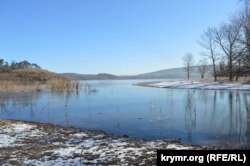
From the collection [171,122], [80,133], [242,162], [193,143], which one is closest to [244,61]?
[171,122]

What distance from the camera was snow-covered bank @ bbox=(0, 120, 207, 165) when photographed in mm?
8672

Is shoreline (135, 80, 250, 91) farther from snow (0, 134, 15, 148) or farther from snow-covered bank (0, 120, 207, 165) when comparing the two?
snow (0, 134, 15, 148)

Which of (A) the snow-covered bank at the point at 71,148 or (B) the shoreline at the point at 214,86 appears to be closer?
(A) the snow-covered bank at the point at 71,148

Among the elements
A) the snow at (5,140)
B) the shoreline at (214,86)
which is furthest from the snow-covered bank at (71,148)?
the shoreline at (214,86)

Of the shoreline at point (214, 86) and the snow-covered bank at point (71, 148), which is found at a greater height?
the shoreline at point (214, 86)

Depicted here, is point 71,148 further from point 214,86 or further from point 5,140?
point 214,86

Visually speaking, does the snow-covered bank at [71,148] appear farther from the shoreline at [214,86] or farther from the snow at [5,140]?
the shoreline at [214,86]

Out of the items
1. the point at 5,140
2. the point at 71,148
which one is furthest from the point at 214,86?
the point at 71,148

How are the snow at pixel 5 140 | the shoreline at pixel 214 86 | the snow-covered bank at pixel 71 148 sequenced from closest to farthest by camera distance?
the snow-covered bank at pixel 71 148 → the snow at pixel 5 140 → the shoreline at pixel 214 86

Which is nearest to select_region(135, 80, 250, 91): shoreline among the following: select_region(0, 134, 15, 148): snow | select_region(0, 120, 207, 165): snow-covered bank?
select_region(0, 120, 207, 165): snow-covered bank

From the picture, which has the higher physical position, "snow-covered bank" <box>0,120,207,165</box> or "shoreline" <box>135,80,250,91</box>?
"shoreline" <box>135,80,250,91</box>

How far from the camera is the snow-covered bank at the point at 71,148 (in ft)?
28.5

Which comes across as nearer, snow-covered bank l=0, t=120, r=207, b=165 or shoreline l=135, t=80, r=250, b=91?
snow-covered bank l=0, t=120, r=207, b=165

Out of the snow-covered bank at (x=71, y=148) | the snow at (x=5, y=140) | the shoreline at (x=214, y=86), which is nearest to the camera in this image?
the snow-covered bank at (x=71, y=148)
